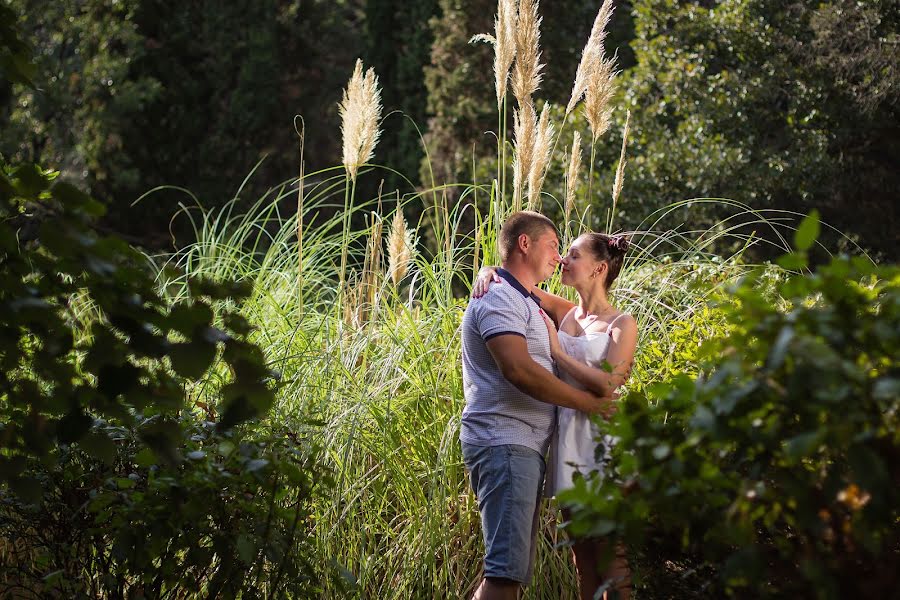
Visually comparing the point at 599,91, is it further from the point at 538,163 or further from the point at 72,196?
the point at 72,196

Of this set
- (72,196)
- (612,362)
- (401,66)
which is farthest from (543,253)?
(401,66)

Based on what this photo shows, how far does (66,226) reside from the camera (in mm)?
1490

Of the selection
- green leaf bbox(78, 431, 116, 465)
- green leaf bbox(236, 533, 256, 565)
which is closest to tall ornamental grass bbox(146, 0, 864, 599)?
green leaf bbox(236, 533, 256, 565)

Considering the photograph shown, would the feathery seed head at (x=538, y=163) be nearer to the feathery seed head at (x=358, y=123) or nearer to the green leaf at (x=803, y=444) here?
the feathery seed head at (x=358, y=123)

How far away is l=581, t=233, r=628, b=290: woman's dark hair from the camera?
307 cm

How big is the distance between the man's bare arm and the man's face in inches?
11.7

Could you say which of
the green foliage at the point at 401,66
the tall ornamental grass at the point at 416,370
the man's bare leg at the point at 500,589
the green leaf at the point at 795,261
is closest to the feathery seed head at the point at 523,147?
the tall ornamental grass at the point at 416,370

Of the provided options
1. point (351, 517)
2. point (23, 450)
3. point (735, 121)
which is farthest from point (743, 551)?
point (735, 121)

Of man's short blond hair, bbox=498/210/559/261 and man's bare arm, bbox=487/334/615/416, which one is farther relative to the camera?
man's short blond hair, bbox=498/210/559/261

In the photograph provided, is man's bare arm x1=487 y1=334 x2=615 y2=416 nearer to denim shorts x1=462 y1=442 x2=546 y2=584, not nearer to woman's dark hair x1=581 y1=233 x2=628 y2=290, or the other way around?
denim shorts x1=462 y1=442 x2=546 y2=584

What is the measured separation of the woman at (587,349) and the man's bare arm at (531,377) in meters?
0.06

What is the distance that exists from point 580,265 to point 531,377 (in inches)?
19.3

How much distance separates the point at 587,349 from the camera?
116 inches

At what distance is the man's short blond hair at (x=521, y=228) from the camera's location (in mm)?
2967
